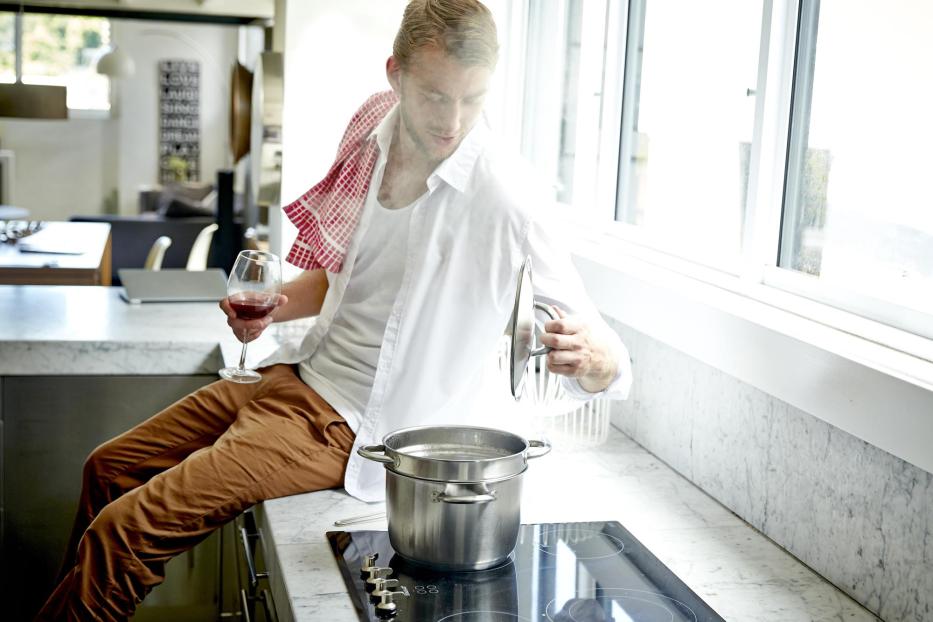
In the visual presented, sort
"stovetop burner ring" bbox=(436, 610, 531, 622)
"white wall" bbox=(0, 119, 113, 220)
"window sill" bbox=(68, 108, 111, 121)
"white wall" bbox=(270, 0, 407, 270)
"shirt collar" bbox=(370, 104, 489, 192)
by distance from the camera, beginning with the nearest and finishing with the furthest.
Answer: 1. "stovetop burner ring" bbox=(436, 610, 531, 622)
2. "shirt collar" bbox=(370, 104, 489, 192)
3. "white wall" bbox=(270, 0, 407, 270)
4. "white wall" bbox=(0, 119, 113, 220)
5. "window sill" bbox=(68, 108, 111, 121)

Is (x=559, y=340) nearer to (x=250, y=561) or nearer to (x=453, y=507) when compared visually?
(x=453, y=507)

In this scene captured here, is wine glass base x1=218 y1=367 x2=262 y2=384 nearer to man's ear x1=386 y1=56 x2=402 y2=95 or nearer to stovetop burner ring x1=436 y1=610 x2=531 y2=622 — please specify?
man's ear x1=386 y1=56 x2=402 y2=95

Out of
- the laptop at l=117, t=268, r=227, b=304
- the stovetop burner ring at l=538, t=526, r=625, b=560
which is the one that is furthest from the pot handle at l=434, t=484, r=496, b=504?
the laptop at l=117, t=268, r=227, b=304

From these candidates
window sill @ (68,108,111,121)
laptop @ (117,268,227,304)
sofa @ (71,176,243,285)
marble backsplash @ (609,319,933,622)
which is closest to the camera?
marble backsplash @ (609,319,933,622)

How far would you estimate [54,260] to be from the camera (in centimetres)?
513

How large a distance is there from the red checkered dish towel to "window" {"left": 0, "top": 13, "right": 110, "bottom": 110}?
12.2 metres

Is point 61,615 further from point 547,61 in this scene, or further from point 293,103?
point 547,61

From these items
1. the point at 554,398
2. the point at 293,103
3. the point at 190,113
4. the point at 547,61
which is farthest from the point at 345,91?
the point at 190,113

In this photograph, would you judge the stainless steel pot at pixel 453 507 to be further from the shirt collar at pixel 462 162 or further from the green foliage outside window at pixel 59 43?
the green foliage outside window at pixel 59 43

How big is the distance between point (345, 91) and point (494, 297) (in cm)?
172

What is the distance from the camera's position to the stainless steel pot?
140cm

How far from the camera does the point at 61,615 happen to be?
1.76 meters

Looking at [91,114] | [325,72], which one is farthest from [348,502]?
[91,114]

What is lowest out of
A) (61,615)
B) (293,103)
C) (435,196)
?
(61,615)
